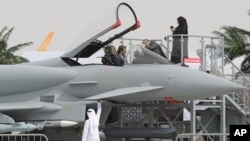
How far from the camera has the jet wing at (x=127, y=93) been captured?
13047 millimetres


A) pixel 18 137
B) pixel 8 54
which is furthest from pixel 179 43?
pixel 8 54

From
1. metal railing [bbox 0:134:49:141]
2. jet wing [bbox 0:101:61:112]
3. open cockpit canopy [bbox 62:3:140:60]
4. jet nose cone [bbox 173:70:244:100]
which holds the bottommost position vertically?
metal railing [bbox 0:134:49:141]

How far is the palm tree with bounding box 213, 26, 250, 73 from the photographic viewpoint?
90.7 ft

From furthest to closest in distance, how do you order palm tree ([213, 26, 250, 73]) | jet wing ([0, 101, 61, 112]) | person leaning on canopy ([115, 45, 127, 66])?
1. palm tree ([213, 26, 250, 73])
2. person leaning on canopy ([115, 45, 127, 66])
3. jet wing ([0, 101, 61, 112])

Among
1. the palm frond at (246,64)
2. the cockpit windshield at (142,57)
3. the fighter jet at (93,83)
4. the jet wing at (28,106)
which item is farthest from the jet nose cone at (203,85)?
the palm frond at (246,64)

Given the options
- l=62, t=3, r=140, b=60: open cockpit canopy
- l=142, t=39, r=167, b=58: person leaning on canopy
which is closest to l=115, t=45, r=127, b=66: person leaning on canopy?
l=62, t=3, r=140, b=60: open cockpit canopy

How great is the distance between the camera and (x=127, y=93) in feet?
42.7

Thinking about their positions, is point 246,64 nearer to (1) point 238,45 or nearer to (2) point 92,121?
(1) point 238,45

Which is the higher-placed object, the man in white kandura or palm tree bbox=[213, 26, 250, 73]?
palm tree bbox=[213, 26, 250, 73]

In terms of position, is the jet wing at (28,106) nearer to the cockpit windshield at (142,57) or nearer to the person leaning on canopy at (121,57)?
the person leaning on canopy at (121,57)

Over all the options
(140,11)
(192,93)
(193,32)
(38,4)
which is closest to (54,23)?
(38,4)

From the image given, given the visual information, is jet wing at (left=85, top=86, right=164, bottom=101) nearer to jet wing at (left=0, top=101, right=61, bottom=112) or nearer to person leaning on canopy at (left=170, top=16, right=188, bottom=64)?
jet wing at (left=0, top=101, right=61, bottom=112)

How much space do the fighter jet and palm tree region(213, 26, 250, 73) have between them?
14223mm

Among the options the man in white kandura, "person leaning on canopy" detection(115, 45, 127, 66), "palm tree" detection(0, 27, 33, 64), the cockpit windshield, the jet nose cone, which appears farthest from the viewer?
"palm tree" detection(0, 27, 33, 64)
